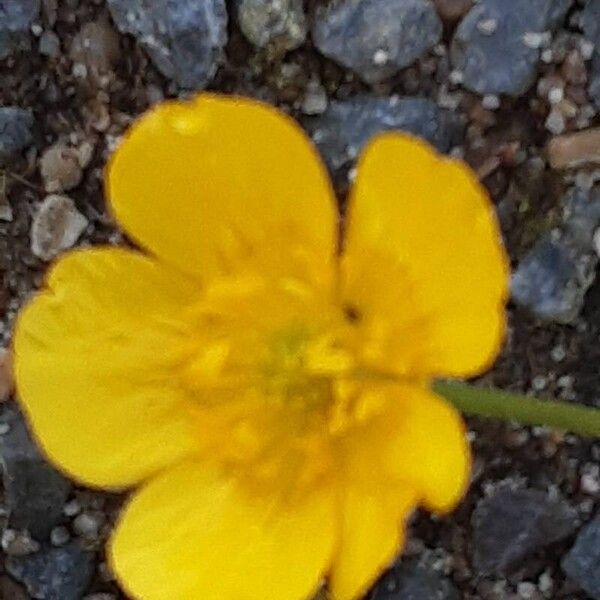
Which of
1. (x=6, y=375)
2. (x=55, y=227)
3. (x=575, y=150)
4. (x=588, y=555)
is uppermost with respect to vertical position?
(x=575, y=150)

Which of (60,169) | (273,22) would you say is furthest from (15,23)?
(273,22)

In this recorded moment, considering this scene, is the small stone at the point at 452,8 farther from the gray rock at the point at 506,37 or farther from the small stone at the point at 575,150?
the small stone at the point at 575,150

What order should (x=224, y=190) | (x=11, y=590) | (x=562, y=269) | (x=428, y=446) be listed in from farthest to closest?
(x=11, y=590) < (x=562, y=269) < (x=224, y=190) < (x=428, y=446)

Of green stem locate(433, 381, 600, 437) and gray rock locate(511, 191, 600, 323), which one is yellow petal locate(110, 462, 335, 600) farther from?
gray rock locate(511, 191, 600, 323)

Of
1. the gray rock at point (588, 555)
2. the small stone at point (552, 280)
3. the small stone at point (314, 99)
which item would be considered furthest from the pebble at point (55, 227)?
the gray rock at point (588, 555)

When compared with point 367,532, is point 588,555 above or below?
below

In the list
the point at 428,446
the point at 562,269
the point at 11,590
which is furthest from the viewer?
the point at 11,590

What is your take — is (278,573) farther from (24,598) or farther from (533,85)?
(533,85)

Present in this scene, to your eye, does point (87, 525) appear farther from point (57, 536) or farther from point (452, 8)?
point (452, 8)
